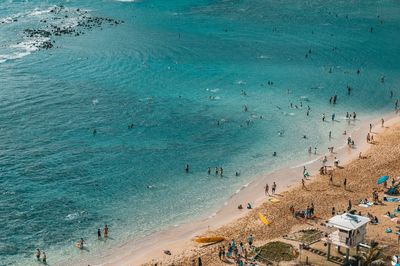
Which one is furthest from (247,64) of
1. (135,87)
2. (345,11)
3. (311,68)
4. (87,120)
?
(345,11)

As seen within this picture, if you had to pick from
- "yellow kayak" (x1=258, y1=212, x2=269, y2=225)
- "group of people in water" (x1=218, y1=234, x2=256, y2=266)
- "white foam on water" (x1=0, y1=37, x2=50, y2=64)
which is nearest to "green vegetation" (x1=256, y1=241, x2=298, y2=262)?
"group of people in water" (x1=218, y1=234, x2=256, y2=266)

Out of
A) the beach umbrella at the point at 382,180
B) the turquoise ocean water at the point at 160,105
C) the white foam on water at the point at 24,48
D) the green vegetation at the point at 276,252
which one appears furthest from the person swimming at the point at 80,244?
the white foam on water at the point at 24,48

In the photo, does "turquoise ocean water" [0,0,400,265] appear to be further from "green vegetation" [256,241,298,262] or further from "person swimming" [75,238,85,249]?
"green vegetation" [256,241,298,262]

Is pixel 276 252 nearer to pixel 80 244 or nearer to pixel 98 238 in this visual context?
pixel 98 238

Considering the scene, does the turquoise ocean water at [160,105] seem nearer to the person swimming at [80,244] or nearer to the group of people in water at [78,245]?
the person swimming at [80,244]

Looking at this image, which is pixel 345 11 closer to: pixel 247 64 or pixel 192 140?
pixel 247 64

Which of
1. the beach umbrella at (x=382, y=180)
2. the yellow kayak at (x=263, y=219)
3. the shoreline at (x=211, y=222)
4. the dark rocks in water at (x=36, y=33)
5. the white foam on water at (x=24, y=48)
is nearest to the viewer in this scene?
the shoreline at (x=211, y=222)
